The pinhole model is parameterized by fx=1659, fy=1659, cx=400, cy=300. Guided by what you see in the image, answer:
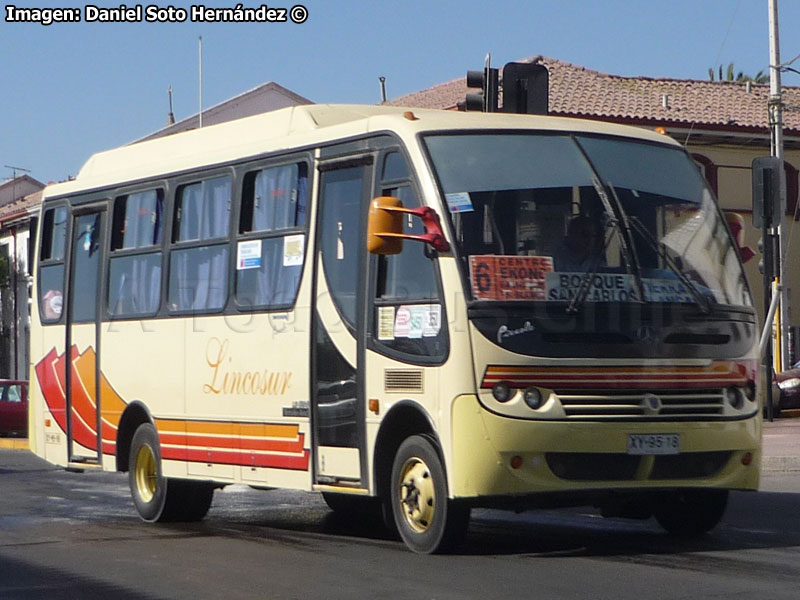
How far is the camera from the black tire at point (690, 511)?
11594 mm

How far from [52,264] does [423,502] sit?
7.12 metres

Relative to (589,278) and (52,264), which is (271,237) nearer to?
(589,278)

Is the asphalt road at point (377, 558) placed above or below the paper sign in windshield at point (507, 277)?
below

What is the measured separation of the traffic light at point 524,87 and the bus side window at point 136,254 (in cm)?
427

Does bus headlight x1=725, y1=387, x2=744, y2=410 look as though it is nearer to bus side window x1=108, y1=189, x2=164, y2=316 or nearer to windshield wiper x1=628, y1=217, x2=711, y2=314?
windshield wiper x1=628, y1=217, x2=711, y2=314

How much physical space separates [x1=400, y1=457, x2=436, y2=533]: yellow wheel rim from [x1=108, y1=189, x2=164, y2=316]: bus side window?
426cm

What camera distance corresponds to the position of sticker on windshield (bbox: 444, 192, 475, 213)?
1064 cm

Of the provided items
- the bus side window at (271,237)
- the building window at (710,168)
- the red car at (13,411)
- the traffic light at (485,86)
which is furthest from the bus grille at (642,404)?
the building window at (710,168)

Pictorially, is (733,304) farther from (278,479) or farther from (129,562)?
(129,562)

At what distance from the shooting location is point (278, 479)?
12.4m

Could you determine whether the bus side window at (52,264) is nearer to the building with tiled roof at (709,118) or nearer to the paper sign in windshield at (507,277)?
the paper sign in windshield at (507,277)

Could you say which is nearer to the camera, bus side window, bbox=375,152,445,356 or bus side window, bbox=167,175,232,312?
bus side window, bbox=375,152,445,356

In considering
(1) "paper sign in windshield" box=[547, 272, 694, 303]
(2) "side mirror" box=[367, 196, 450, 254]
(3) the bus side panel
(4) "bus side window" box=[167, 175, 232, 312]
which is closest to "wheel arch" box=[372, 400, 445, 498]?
(3) the bus side panel

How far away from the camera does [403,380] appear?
10.9 m
